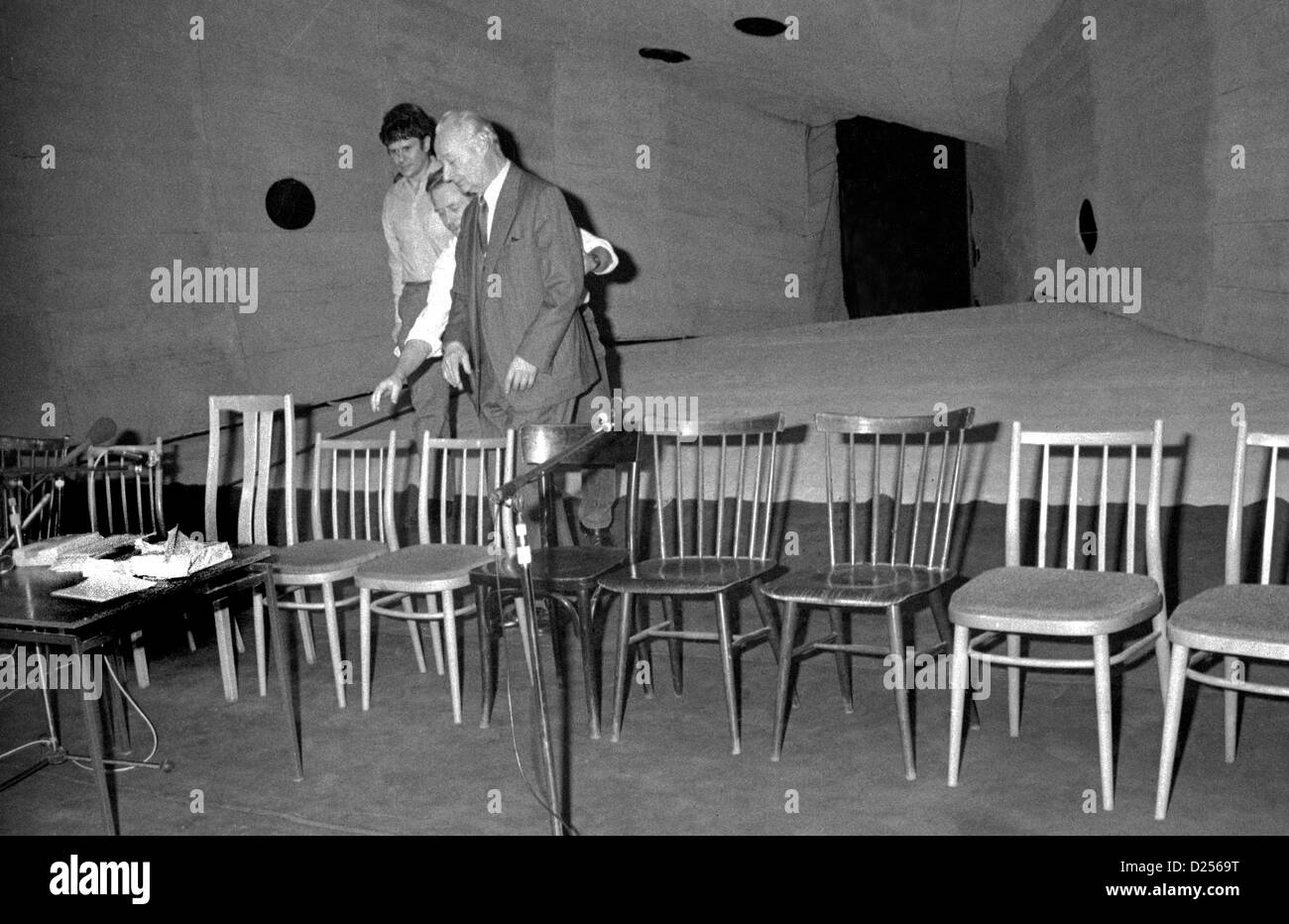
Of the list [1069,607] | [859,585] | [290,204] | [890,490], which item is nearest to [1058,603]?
[1069,607]

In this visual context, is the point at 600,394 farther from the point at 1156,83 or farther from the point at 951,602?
the point at 1156,83

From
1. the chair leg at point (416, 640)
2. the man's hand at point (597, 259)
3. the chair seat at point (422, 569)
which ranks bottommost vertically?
the chair leg at point (416, 640)

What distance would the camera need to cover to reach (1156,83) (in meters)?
4.55

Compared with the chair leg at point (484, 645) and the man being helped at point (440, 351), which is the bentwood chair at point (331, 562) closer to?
the man being helped at point (440, 351)

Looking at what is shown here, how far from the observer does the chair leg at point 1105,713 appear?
2.29m

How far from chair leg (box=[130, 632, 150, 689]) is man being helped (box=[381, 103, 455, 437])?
141 cm

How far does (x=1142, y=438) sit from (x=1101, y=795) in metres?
0.83

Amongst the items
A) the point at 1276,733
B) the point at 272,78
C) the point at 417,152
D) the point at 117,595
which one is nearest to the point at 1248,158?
the point at 1276,733

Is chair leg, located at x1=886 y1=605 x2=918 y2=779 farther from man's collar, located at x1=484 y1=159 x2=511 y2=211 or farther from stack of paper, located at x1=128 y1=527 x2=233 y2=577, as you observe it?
man's collar, located at x1=484 y1=159 x2=511 y2=211

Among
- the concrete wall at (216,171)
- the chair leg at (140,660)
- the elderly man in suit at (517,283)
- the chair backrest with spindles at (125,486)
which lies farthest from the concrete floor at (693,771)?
the concrete wall at (216,171)

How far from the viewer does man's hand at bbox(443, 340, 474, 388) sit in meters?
3.45

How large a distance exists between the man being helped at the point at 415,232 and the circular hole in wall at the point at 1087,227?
11.8 ft

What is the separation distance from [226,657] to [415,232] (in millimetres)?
2113

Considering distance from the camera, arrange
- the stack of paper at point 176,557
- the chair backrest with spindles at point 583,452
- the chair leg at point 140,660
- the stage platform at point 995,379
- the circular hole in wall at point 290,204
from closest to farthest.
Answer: the stack of paper at point 176,557, the chair backrest with spindles at point 583,452, the chair leg at point 140,660, the stage platform at point 995,379, the circular hole in wall at point 290,204
